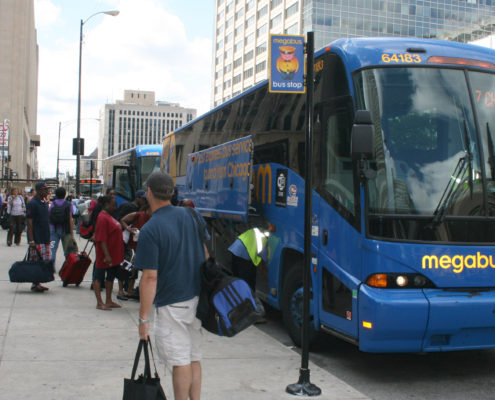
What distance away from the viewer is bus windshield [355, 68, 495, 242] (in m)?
5.48

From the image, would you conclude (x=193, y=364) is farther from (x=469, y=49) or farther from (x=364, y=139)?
(x=469, y=49)

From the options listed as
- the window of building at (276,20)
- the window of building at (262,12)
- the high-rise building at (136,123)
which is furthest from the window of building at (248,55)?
the high-rise building at (136,123)

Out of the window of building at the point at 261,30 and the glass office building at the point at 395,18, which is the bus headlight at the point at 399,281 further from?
the window of building at the point at 261,30

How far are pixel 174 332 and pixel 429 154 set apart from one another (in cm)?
302

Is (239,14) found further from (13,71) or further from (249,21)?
(13,71)

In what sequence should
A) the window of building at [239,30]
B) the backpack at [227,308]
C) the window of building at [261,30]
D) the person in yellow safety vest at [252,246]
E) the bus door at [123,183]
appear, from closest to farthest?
the backpack at [227,308] < the person in yellow safety vest at [252,246] < the bus door at [123,183] < the window of building at [261,30] < the window of building at [239,30]

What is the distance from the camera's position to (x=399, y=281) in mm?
5391

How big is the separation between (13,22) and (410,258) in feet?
266

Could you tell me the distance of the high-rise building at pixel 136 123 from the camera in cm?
12738

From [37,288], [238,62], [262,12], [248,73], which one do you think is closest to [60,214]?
[37,288]

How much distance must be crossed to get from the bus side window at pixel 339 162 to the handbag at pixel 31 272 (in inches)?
230

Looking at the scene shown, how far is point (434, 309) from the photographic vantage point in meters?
5.29

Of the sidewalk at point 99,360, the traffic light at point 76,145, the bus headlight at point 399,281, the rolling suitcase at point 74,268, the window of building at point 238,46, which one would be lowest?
the sidewalk at point 99,360

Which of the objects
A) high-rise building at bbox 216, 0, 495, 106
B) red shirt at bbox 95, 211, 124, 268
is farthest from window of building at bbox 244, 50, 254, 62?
red shirt at bbox 95, 211, 124, 268
